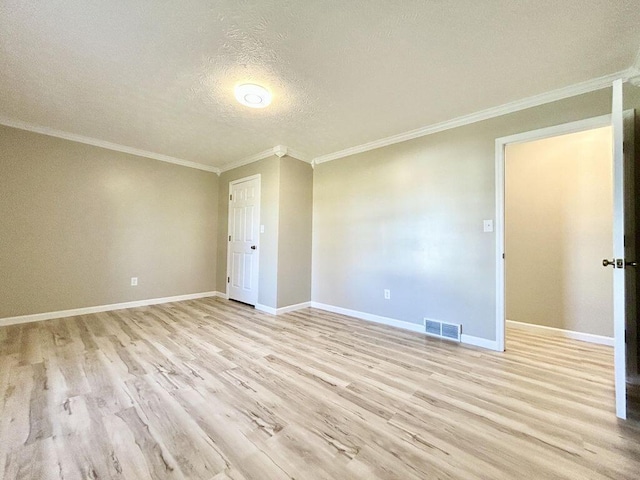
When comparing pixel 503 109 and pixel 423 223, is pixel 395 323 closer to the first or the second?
pixel 423 223

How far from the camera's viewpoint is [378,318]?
334 centimetres

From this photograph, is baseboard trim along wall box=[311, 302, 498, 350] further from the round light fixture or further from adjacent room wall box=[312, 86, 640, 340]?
the round light fixture

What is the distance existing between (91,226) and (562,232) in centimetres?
587

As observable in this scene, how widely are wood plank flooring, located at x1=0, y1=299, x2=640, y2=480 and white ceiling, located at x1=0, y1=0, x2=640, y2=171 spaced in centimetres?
232

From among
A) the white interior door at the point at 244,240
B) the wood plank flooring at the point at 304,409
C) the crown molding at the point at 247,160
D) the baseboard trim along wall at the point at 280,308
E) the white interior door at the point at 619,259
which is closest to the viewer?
the wood plank flooring at the point at 304,409

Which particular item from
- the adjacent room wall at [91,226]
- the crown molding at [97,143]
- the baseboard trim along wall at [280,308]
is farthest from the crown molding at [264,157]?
the baseboard trim along wall at [280,308]

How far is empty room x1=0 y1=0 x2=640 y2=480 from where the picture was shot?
135cm

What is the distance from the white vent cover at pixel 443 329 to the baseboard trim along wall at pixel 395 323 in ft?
0.17

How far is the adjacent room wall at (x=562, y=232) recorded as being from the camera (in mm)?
2646

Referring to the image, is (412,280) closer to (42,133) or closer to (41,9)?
(41,9)

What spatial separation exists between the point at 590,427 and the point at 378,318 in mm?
2071

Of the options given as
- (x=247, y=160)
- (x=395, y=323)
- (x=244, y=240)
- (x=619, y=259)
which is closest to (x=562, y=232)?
(x=619, y=259)

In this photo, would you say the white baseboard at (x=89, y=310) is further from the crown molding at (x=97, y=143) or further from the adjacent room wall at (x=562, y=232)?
the adjacent room wall at (x=562, y=232)

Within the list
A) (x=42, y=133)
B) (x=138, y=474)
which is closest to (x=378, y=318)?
(x=138, y=474)
